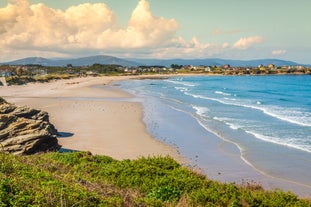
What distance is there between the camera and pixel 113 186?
1016 centimetres

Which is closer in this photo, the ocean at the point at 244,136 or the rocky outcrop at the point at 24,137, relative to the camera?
the rocky outcrop at the point at 24,137

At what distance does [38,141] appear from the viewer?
17.6 m

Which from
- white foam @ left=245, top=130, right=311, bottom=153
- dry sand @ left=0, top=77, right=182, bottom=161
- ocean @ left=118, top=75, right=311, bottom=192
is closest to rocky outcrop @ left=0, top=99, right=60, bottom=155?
dry sand @ left=0, top=77, right=182, bottom=161

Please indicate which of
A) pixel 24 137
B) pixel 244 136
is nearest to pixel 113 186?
pixel 24 137

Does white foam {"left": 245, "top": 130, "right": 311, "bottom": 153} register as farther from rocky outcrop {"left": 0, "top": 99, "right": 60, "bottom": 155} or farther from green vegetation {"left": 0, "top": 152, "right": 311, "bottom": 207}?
rocky outcrop {"left": 0, "top": 99, "right": 60, "bottom": 155}

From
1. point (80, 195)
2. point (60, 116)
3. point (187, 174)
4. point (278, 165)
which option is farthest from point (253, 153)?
point (60, 116)

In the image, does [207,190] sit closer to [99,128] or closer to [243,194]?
[243,194]

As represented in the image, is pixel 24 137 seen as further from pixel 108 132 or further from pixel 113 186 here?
pixel 108 132

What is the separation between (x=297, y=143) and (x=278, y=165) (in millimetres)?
6149

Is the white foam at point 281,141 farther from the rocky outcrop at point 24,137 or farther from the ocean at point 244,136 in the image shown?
the rocky outcrop at point 24,137

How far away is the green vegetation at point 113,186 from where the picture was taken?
7.07 meters

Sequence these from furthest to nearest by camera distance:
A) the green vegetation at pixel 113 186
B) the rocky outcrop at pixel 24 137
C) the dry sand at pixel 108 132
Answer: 1. the dry sand at pixel 108 132
2. the rocky outcrop at pixel 24 137
3. the green vegetation at pixel 113 186

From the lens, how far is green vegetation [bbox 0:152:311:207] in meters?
7.07

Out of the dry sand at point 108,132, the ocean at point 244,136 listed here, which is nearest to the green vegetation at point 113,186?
the ocean at point 244,136
